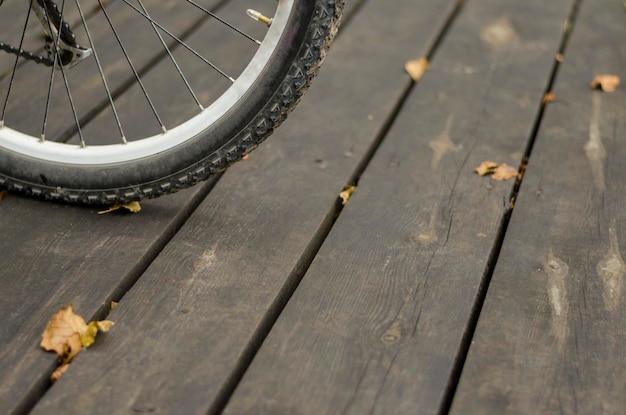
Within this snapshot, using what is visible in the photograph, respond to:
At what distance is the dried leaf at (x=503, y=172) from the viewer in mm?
1743

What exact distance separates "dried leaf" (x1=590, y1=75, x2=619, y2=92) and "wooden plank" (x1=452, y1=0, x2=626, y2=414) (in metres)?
0.02

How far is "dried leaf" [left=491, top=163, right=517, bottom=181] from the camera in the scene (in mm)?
1743

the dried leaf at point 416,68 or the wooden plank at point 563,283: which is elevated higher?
the dried leaf at point 416,68

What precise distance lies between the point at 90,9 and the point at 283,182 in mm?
1007

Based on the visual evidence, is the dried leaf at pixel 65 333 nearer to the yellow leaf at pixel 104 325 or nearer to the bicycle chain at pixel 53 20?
the yellow leaf at pixel 104 325

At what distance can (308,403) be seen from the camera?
1.21 meters

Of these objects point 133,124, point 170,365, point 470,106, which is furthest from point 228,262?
point 470,106

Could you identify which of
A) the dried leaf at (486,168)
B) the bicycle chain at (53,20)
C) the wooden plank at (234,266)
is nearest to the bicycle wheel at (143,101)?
the bicycle chain at (53,20)

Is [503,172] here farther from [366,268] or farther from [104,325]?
[104,325]

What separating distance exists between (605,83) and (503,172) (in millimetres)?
489

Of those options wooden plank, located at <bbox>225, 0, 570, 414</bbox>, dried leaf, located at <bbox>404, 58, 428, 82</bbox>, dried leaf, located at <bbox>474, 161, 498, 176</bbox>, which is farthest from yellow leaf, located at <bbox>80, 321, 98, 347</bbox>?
dried leaf, located at <bbox>404, 58, 428, 82</bbox>

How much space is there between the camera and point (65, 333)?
1.33 metres

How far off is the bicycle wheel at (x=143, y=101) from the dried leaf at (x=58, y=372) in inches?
14.8

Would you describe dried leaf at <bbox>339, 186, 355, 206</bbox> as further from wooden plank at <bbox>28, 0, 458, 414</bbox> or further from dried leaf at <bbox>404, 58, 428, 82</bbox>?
dried leaf at <bbox>404, 58, 428, 82</bbox>
